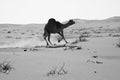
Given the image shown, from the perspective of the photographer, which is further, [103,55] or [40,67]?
[103,55]

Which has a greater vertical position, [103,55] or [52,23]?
[52,23]

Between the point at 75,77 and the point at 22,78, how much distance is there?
2.52 feet

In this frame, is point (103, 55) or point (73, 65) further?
point (103, 55)

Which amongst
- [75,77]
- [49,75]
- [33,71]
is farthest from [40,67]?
[75,77]

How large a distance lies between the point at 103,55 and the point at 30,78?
2817 millimetres

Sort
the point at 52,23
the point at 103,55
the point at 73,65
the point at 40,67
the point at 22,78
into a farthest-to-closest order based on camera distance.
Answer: the point at 52,23
the point at 103,55
the point at 73,65
the point at 40,67
the point at 22,78

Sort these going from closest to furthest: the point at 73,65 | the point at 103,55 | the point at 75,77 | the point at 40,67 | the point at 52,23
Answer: the point at 75,77 → the point at 40,67 → the point at 73,65 → the point at 103,55 → the point at 52,23

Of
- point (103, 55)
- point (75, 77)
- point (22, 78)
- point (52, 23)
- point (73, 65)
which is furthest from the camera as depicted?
point (52, 23)

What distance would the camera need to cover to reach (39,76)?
2.67 m

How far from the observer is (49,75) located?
107 inches

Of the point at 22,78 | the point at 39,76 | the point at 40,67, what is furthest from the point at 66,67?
the point at 22,78

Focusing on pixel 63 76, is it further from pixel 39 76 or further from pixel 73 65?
pixel 73 65

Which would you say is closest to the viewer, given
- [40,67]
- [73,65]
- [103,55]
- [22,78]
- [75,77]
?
[22,78]

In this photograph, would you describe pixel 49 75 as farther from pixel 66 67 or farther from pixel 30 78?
pixel 66 67
